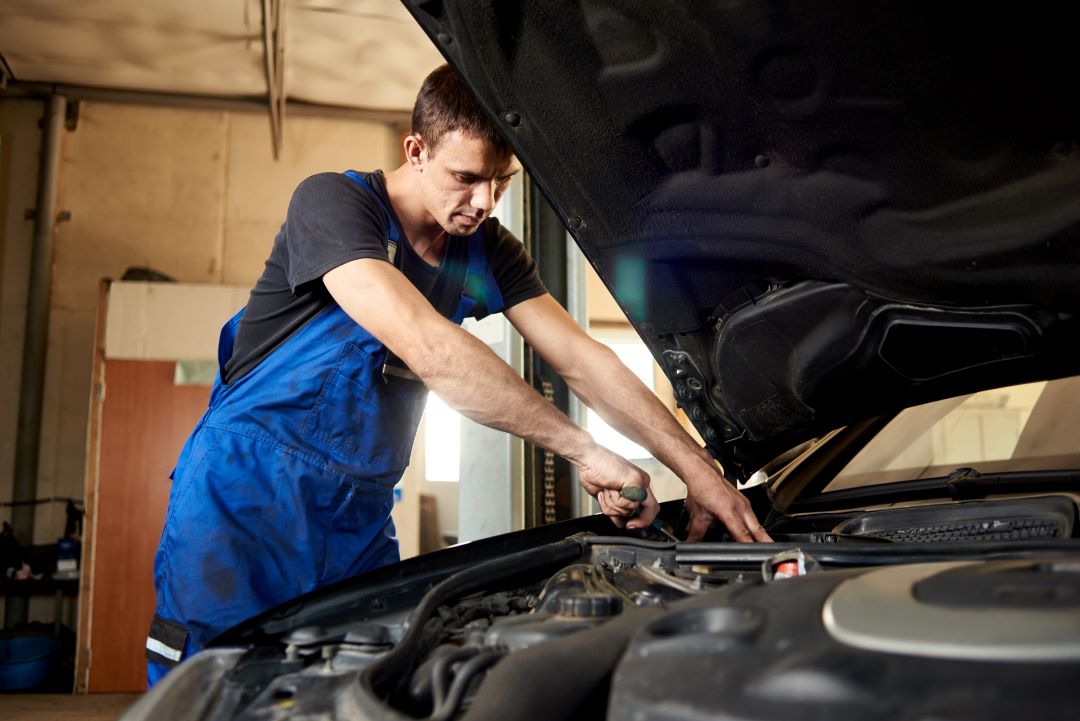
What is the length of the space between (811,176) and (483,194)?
1.76 ft

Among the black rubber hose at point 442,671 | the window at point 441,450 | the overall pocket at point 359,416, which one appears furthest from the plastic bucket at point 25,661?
the black rubber hose at point 442,671

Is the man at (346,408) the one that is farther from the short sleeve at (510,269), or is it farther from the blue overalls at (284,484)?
the short sleeve at (510,269)

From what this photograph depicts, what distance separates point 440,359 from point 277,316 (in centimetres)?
39

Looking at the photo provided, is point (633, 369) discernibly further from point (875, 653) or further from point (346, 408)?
point (875, 653)

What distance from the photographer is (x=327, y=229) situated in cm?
132

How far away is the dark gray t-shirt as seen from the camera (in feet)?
4.32

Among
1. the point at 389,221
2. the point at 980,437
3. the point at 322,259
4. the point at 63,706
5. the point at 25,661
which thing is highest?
the point at 389,221

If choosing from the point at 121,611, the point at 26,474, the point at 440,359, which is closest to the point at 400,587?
the point at 440,359

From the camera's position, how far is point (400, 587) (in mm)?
1040

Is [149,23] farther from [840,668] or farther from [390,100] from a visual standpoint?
[840,668]

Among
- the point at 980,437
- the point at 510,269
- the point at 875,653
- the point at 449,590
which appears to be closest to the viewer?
the point at 875,653

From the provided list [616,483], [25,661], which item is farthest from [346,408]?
[25,661]

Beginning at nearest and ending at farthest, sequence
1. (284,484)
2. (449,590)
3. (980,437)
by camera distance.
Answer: (449,590) → (284,484) → (980,437)

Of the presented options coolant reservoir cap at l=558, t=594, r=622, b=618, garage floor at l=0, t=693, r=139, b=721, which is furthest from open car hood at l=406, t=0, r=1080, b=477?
garage floor at l=0, t=693, r=139, b=721
